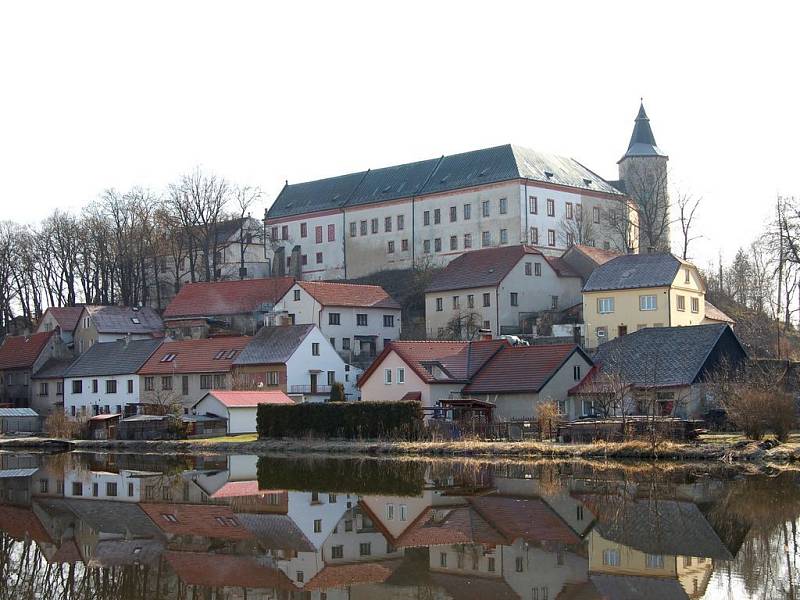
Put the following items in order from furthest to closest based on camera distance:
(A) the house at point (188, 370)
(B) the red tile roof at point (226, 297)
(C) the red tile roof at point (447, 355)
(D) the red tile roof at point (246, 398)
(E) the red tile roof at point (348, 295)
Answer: (B) the red tile roof at point (226, 297), (E) the red tile roof at point (348, 295), (A) the house at point (188, 370), (D) the red tile roof at point (246, 398), (C) the red tile roof at point (447, 355)

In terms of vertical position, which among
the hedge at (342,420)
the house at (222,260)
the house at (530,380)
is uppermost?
the house at (222,260)

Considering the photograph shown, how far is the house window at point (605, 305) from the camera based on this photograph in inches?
2612

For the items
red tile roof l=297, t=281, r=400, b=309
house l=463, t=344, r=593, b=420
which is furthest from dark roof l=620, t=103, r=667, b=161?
house l=463, t=344, r=593, b=420

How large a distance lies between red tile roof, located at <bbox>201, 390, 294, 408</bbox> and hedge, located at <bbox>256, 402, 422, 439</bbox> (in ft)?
18.2

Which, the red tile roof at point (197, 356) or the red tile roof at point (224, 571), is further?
the red tile roof at point (197, 356)

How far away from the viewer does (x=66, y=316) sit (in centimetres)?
8925

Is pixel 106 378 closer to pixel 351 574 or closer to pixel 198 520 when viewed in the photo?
pixel 198 520

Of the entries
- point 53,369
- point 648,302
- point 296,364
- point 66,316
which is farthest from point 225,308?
point 648,302

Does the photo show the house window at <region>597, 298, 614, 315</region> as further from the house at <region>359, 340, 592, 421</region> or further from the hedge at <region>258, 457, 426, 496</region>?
the hedge at <region>258, 457, 426, 496</region>

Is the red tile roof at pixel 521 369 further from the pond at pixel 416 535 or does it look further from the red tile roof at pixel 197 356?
the red tile roof at pixel 197 356

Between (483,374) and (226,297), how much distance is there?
33.8 m

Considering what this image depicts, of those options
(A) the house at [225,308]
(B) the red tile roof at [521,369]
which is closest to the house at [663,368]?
(B) the red tile roof at [521,369]

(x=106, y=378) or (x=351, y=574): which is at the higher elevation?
(x=106, y=378)

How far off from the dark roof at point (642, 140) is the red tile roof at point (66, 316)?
46.2 meters
